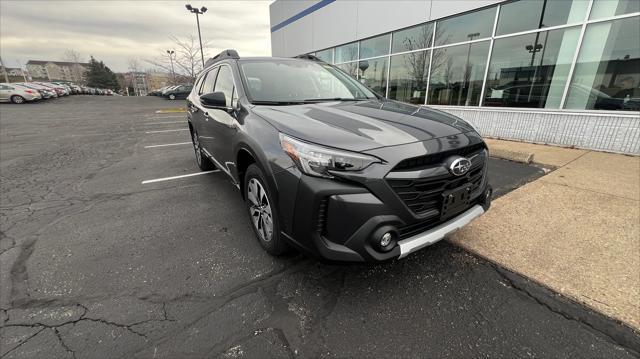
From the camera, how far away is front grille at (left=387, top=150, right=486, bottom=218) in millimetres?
1777

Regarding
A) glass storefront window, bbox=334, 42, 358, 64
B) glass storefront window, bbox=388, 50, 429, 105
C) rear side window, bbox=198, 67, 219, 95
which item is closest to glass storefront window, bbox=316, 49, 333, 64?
glass storefront window, bbox=334, 42, 358, 64

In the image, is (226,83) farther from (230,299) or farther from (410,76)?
(410,76)

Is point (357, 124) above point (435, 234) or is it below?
above

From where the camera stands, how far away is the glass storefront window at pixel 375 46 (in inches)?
444

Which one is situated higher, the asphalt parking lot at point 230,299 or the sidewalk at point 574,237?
the sidewalk at point 574,237

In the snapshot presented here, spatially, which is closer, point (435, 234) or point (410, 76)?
point (435, 234)

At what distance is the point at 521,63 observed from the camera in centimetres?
736

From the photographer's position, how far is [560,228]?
291 centimetres

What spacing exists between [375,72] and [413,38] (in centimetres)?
241

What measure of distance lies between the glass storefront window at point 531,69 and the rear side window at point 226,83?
7.56 m

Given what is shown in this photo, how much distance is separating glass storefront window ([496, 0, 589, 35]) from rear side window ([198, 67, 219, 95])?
7721 millimetres

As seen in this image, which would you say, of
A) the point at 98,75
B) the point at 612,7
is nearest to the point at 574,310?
the point at 612,7

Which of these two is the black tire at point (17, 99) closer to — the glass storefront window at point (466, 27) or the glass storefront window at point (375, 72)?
the glass storefront window at point (375, 72)

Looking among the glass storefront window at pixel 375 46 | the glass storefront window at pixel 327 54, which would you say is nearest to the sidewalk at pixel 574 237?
the glass storefront window at pixel 375 46
